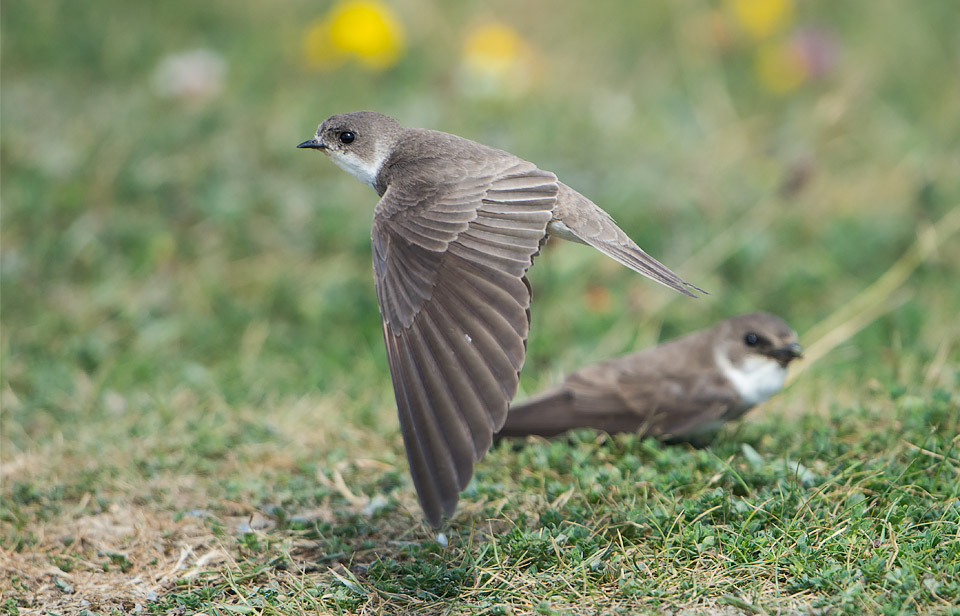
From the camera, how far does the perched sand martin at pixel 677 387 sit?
13.7ft

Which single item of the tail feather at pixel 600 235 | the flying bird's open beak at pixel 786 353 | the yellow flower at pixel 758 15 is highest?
the yellow flower at pixel 758 15

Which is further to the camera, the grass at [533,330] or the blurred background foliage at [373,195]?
the blurred background foliage at [373,195]

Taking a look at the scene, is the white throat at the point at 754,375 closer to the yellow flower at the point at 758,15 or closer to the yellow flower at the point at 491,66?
the yellow flower at the point at 491,66

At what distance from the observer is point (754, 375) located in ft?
14.4

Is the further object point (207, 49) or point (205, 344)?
point (207, 49)

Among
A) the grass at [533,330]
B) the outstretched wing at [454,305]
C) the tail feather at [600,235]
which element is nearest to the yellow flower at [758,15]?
the grass at [533,330]

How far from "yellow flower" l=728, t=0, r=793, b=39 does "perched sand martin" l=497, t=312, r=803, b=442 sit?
4067 millimetres

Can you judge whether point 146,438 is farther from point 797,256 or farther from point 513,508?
point 797,256

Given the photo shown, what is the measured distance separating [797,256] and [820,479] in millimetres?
3097

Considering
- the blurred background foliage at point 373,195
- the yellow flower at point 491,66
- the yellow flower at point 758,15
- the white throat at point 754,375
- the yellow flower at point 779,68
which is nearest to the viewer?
the white throat at point 754,375

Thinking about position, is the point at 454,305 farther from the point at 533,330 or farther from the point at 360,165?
the point at 533,330

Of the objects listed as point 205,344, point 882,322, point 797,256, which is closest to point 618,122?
point 797,256

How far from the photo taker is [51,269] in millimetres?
5727

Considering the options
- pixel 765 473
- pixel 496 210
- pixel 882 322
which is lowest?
pixel 882 322
